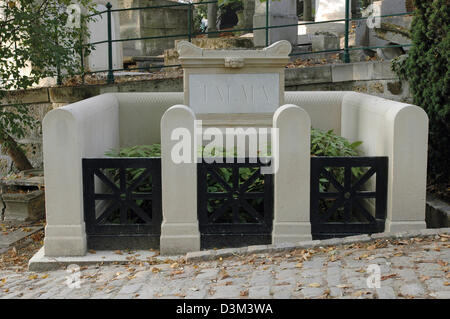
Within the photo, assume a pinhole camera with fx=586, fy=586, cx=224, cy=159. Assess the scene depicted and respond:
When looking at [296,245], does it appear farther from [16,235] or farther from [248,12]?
Result: [248,12]

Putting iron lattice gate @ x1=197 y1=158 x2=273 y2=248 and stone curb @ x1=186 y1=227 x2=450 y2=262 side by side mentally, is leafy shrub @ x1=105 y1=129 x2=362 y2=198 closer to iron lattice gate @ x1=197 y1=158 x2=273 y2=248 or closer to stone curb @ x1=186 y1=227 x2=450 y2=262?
iron lattice gate @ x1=197 y1=158 x2=273 y2=248

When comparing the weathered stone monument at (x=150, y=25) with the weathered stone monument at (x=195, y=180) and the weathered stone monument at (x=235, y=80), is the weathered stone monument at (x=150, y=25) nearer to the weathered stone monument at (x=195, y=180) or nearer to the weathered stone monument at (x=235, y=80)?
the weathered stone monument at (x=235, y=80)

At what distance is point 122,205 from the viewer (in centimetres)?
554

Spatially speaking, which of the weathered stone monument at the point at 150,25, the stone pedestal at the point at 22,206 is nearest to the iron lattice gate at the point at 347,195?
the stone pedestal at the point at 22,206

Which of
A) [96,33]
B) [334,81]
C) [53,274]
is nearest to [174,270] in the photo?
[53,274]

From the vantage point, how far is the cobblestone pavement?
3.93 metres

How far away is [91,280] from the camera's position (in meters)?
4.84

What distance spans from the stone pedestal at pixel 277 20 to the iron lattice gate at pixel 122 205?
6.02 m

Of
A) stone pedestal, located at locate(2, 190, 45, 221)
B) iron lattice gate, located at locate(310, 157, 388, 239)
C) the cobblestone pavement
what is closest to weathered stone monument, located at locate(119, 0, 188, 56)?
stone pedestal, located at locate(2, 190, 45, 221)

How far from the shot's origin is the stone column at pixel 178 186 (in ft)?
17.6

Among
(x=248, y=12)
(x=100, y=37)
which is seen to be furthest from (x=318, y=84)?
(x=248, y=12)

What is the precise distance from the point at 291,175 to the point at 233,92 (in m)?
1.76

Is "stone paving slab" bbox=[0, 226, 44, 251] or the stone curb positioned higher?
the stone curb

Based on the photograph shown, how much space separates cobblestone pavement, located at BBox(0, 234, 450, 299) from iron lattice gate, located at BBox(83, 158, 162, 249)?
324 mm
